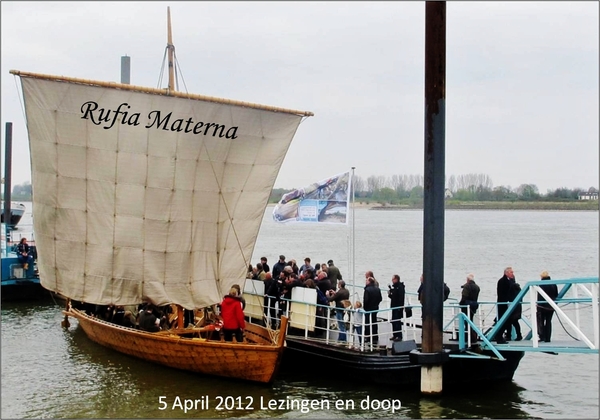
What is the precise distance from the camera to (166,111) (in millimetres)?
17969

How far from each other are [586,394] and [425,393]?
4.21 metres

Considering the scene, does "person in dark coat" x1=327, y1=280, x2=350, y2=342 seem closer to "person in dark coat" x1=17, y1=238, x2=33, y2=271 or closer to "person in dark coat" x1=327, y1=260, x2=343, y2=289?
"person in dark coat" x1=327, y1=260, x2=343, y2=289

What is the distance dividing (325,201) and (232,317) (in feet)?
13.6

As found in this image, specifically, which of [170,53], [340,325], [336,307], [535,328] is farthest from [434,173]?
[170,53]

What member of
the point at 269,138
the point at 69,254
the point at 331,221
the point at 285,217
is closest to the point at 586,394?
the point at 331,221

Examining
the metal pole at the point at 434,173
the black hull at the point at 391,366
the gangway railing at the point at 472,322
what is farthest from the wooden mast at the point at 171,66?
the metal pole at the point at 434,173

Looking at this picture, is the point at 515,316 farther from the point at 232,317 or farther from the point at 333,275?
the point at 232,317

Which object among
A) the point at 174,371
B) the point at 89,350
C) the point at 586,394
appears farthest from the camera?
the point at 89,350

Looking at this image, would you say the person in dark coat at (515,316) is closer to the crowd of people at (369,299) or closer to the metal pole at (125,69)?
the crowd of people at (369,299)

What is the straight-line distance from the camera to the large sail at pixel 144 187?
17.8 m

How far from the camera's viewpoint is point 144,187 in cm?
1805

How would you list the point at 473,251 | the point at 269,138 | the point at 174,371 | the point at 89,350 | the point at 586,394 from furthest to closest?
the point at 473,251
the point at 89,350
the point at 269,138
the point at 174,371
the point at 586,394

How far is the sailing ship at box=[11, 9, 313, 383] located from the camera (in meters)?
17.7

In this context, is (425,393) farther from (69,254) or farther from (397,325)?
(69,254)
